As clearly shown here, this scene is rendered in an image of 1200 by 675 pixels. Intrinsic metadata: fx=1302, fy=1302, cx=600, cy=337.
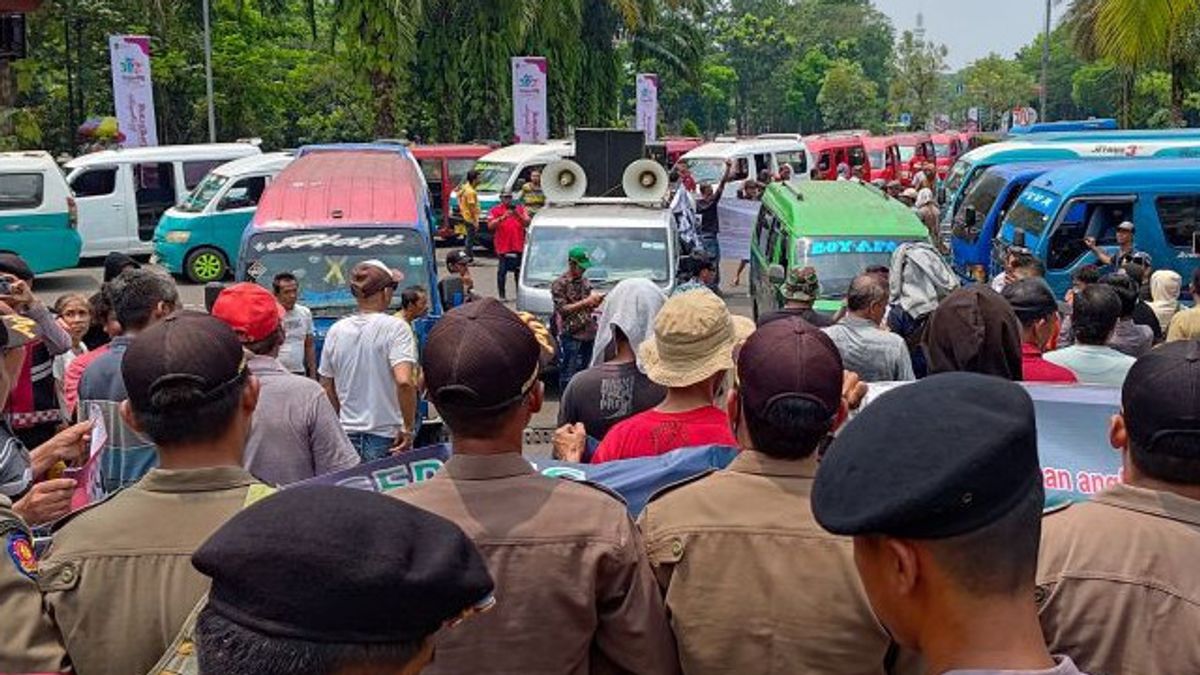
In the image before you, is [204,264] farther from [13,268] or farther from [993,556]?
[993,556]

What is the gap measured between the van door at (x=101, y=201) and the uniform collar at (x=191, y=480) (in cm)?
1952

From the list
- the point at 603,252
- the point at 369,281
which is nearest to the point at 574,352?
the point at 603,252

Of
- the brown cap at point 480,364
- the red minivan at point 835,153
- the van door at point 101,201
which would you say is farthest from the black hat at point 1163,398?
the red minivan at point 835,153

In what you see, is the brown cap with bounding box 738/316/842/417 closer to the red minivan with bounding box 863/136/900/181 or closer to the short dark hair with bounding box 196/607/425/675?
the short dark hair with bounding box 196/607/425/675

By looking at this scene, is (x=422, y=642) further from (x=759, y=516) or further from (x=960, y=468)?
(x=759, y=516)

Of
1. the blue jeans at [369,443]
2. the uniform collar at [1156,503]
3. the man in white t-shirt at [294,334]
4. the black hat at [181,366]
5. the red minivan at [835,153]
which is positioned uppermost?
the red minivan at [835,153]

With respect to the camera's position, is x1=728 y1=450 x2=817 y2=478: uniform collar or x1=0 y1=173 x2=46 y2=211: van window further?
x1=0 y1=173 x2=46 y2=211: van window

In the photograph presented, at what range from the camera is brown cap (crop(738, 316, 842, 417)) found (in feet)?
9.87

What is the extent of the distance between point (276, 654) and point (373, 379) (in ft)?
16.5

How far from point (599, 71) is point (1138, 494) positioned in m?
36.1

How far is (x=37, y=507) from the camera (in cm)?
310

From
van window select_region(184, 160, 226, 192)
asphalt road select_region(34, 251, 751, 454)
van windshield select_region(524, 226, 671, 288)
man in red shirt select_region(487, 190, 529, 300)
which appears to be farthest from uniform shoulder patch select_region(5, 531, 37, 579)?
van window select_region(184, 160, 226, 192)

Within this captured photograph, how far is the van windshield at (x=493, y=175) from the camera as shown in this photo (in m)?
23.6

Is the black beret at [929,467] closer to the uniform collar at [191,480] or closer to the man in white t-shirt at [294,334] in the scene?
the uniform collar at [191,480]
